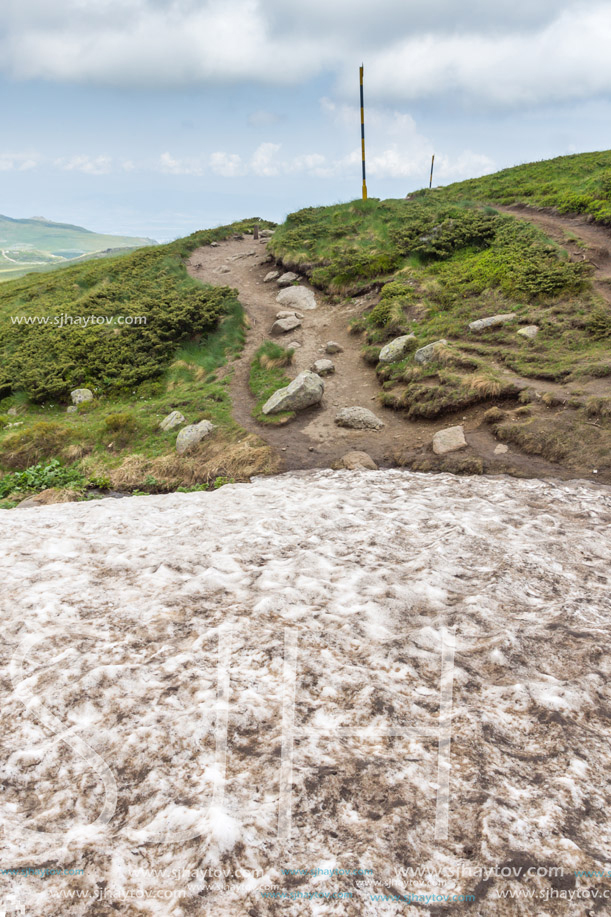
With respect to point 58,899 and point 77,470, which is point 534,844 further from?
point 77,470

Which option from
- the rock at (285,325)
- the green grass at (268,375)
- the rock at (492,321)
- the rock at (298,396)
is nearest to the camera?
the rock at (298,396)

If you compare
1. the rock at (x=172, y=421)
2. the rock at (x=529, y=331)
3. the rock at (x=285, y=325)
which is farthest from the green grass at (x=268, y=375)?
the rock at (x=529, y=331)

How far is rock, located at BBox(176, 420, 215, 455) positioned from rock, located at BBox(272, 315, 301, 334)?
299 inches

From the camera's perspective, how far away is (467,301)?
16750mm

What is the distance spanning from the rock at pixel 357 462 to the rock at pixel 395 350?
5116mm

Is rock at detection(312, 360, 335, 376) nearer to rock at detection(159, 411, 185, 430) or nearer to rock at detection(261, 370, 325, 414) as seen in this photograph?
rock at detection(261, 370, 325, 414)

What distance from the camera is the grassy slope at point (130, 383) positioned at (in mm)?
13289

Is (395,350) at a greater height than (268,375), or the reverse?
(395,350)

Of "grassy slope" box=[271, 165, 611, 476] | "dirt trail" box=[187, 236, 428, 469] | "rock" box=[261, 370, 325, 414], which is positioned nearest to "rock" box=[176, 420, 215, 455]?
"dirt trail" box=[187, 236, 428, 469]

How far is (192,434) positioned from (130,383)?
5.97m

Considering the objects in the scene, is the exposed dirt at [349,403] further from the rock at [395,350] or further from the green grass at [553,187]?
the green grass at [553,187]

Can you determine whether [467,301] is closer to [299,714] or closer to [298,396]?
[298,396]

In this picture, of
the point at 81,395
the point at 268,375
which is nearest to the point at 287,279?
the point at 268,375

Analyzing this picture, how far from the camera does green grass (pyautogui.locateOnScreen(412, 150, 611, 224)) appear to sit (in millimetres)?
21312
